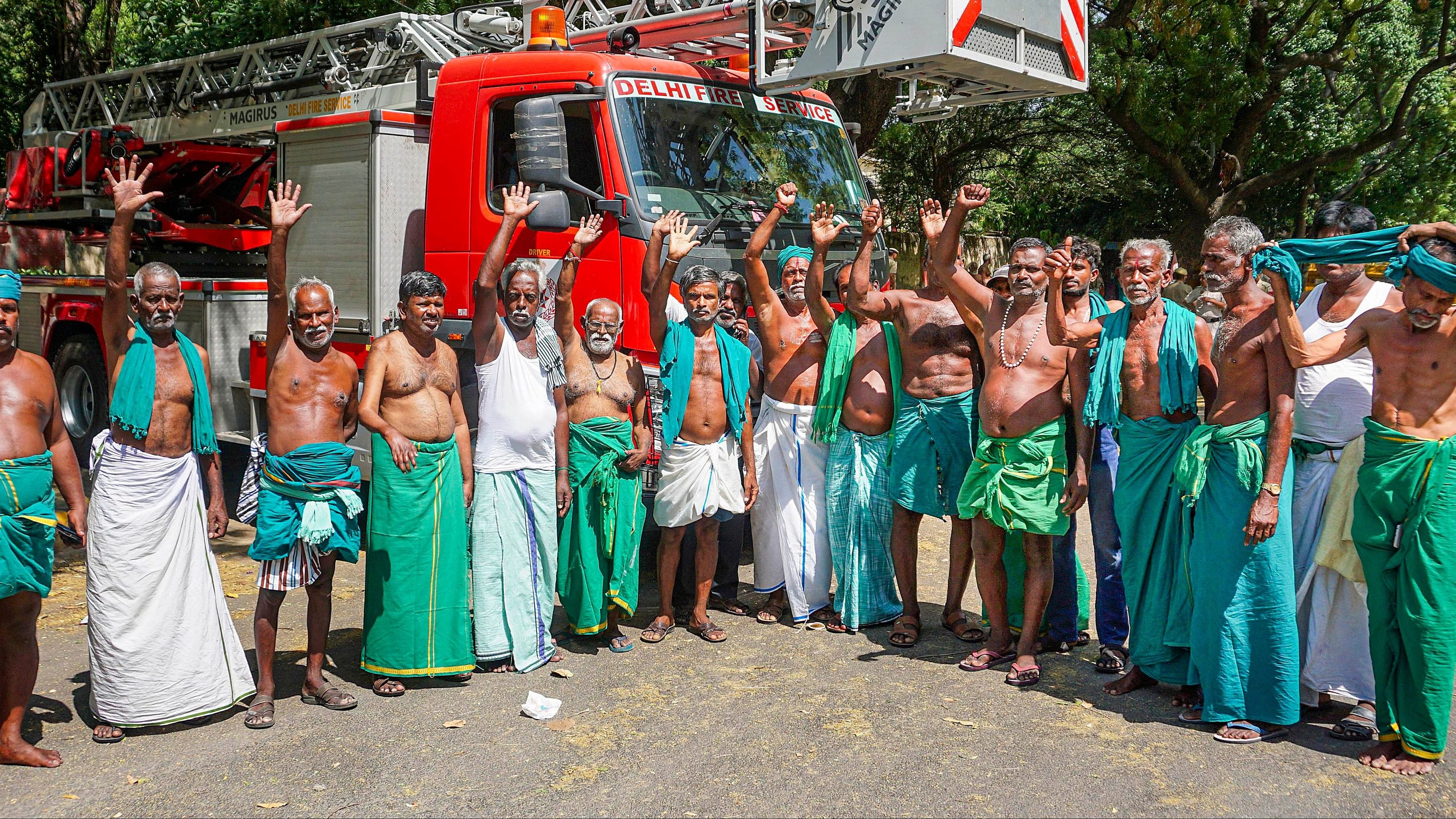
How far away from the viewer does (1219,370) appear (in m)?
4.61

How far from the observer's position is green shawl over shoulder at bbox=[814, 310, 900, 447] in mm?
5742

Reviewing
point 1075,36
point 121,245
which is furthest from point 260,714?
point 1075,36

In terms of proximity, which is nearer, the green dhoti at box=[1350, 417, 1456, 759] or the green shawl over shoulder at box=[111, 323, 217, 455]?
the green dhoti at box=[1350, 417, 1456, 759]

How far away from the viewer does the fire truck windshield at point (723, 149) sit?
6.35 meters

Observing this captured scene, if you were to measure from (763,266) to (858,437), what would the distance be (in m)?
0.95

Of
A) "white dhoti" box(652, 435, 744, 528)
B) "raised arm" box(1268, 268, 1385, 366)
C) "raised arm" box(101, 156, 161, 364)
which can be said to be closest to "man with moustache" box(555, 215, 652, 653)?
"white dhoti" box(652, 435, 744, 528)

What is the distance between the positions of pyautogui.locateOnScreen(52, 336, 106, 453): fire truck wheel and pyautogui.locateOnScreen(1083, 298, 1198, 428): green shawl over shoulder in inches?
303

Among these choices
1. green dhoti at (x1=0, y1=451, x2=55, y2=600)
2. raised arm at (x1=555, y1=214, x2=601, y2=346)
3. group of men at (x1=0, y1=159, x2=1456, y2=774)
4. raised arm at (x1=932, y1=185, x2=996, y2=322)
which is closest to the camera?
green dhoti at (x1=0, y1=451, x2=55, y2=600)

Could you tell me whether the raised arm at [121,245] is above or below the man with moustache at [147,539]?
above

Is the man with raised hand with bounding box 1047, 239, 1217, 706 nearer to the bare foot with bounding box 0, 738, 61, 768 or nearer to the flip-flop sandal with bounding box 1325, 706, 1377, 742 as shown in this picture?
the flip-flop sandal with bounding box 1325, 706, 1377, 742

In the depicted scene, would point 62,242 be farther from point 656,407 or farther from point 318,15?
point 656,407

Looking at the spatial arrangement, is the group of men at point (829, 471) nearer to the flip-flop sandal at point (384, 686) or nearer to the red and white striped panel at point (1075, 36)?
the flip-flop sandal at point (384, 686)

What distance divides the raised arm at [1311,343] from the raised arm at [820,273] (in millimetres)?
1896

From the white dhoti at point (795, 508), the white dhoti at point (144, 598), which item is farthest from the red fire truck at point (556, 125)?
the white dhoti at point (144, 598)
